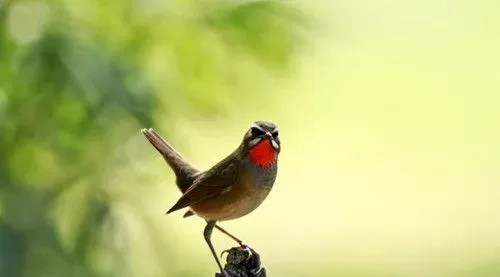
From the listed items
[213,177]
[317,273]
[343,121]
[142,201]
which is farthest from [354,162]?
[213,177]

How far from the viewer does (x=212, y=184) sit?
3.22 feet

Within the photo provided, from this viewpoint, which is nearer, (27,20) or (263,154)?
(263,154)

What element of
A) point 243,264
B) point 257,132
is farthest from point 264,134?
point 243,264

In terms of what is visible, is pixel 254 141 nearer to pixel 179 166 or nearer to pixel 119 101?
pixel 179 166

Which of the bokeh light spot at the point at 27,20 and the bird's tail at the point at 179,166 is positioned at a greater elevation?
the bokeh light spot at the point at 27,20

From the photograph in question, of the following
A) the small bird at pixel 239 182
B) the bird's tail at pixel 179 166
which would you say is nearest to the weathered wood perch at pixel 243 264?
the small bird at pixel 239 182

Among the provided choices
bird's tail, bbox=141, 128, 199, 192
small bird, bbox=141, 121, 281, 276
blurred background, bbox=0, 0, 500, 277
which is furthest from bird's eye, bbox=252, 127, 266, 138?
blurred background, bbox=0, 0, 500, 277

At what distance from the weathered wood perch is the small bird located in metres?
0.03

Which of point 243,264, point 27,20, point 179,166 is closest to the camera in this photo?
point 243,264

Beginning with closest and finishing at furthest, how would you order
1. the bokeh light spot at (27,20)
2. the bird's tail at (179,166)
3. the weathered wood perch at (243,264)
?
the weathered wood perch at (243,264) → the bird's tail at (179,166) → the bokeh light spot at (27,20)

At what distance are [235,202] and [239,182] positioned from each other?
2 centimetres

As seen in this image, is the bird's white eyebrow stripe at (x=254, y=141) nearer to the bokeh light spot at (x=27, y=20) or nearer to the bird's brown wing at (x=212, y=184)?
the bird's brown wing at (x=212, y=184)

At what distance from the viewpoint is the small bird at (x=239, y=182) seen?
0.95 meters

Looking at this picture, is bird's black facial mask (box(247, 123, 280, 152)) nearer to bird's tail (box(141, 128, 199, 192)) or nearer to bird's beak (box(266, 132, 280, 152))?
bird's beak (box(266, 132, 280, 152))
